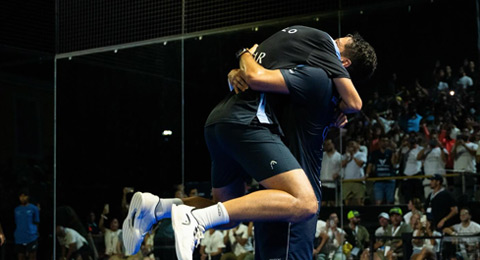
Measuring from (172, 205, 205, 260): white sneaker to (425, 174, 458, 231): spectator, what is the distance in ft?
14.2

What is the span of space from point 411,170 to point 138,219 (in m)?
4.35

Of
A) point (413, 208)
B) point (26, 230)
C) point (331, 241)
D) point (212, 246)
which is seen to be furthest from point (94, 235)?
point (413, 208)

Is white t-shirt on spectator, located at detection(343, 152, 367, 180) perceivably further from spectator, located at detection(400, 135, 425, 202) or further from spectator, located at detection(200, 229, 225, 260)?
spectator, located at detection(200, 229, 225, 260)

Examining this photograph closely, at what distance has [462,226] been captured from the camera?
6375 millimetres

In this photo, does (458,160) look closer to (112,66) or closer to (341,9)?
(341,9)

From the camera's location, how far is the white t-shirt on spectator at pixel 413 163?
6.69 metres

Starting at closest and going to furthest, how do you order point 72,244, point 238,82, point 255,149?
point 255,149
point 238,82
point 72,244

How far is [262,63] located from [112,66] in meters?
5.84

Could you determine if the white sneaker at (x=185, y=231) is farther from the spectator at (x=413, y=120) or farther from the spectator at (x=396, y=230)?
the spectator at (x=413, y=120)

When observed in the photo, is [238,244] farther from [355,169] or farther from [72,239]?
[72,239]

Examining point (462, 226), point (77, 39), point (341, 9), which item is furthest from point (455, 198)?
point (77, 39)

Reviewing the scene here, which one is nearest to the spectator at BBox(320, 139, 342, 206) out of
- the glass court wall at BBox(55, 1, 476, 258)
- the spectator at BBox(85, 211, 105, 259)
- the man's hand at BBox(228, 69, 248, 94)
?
the glass court wall at BBox(55, 1, 476, 258)

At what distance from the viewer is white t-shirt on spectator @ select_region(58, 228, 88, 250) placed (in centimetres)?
846

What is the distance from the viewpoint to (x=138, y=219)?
2.90 m
